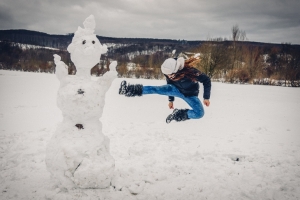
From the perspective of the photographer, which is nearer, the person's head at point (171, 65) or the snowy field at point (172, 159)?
the snowy field at point (172, 159)

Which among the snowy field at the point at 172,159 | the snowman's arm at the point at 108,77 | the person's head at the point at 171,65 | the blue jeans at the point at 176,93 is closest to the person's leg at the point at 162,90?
the blue jeans at the point at 176,93

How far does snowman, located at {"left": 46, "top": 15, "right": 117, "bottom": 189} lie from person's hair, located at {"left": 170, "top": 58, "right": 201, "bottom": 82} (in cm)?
161

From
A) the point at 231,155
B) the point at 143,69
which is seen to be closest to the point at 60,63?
the point at 231,155

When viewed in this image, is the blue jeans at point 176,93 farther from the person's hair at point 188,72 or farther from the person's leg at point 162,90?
the person's hair at point 188,72

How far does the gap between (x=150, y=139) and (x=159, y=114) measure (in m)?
2.74

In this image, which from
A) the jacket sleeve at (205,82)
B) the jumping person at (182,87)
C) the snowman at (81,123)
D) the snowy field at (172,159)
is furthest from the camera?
the jacket sleeve at (205,82)

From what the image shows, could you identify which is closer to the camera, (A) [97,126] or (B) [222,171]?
(A) [97,126]

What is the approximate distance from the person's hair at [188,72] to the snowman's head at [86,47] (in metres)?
1.74

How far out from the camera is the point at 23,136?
432cm

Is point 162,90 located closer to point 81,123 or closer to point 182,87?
point 182,87

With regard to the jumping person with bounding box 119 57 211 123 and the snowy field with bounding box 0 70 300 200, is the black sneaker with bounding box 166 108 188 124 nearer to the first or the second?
the jumping person with bounding box 119 57 211 123

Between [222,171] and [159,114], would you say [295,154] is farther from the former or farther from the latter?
[159,114]

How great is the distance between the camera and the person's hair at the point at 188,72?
3852 millimetres

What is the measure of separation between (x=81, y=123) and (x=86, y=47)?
0.97 m
